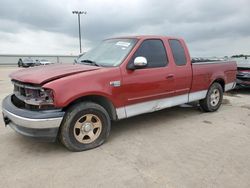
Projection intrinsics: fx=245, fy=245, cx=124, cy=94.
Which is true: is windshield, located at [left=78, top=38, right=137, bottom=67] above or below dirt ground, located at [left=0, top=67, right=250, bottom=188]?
above

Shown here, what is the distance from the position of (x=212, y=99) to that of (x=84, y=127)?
3863mm

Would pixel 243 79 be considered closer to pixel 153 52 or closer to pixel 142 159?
pixel 153 52

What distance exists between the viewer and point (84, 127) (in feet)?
13.0

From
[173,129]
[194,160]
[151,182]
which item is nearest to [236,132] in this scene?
[173,129]

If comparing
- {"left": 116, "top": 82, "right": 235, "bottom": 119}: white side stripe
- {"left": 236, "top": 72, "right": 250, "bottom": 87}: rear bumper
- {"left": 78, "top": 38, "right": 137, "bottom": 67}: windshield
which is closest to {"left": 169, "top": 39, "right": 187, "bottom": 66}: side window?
{"left": 116, "top": 82, "right": 235, "bottom": 119}: white side stripe

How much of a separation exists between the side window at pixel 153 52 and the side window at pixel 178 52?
1.01ft

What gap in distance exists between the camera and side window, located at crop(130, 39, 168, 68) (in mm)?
4688

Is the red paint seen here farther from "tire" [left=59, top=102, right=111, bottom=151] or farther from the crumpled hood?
"tire" [left=59, top=102, right=111, bottom=151]

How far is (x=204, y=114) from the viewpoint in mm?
6230

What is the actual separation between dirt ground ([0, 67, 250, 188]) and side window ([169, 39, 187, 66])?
1.38 m

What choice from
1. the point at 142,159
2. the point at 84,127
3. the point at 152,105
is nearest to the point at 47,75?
the point at 84,127

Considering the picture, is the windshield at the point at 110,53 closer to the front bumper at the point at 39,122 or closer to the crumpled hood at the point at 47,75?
the crumpled hood at the point at 47,75

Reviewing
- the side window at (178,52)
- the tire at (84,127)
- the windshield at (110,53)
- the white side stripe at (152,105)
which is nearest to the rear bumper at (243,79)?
the white side stripe at (152,105)

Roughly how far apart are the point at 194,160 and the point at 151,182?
0.91 meters
